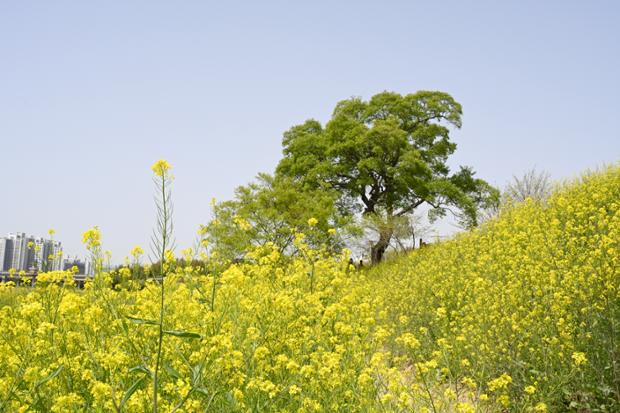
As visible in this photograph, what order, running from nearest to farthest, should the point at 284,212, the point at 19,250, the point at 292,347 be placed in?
the point at 292,347 < the point at 284,212 < the point at 19,250

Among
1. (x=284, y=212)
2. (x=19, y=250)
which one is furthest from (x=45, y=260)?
(x=19, y=250)

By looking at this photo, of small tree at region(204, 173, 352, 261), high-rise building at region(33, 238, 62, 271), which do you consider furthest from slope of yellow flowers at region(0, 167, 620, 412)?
small tree at region(204, 173, 352, 261)

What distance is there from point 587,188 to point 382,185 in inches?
555

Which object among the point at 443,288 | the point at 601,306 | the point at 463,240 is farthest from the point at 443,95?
the point at 601,306

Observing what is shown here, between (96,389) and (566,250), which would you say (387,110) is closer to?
(566,250)

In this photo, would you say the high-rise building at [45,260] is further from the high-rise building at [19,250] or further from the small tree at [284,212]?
the high-rise building at [19,250]

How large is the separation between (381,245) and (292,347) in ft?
63.7

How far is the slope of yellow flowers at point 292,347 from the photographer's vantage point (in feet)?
8.89

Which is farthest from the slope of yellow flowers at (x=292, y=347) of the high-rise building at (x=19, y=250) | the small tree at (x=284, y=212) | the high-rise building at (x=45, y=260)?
the high-rise building at (x=19, y=250)

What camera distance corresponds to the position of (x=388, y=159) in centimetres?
2414

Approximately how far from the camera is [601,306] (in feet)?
15.7

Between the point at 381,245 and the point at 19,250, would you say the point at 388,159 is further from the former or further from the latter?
the point at 19,250

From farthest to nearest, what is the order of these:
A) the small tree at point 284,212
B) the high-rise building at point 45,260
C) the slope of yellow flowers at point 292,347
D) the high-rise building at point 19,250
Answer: the high-rise building at point 19,250 → the small tree at point 284,212 → the high-rise building at point 45,260 → the slope of yellow flowers at point 292,347

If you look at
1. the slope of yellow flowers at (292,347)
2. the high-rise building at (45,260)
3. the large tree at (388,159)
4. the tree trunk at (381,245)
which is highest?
the large tree at (388,159)
